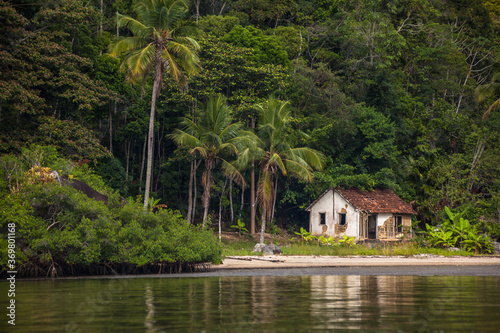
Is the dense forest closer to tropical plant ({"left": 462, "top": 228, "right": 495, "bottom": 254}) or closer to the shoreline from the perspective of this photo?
tropical plant ({"left": 462, "top": 228, "right": 495, "bottom": 254})

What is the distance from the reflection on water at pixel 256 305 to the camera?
32.5 feet

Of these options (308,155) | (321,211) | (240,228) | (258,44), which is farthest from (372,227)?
(258,44)

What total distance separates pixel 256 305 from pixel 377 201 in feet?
90.4

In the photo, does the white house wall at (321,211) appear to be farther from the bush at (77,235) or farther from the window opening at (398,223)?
the bush at (77,235)

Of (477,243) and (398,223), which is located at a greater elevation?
(398,223)

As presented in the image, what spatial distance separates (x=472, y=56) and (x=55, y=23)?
3699 centimetres

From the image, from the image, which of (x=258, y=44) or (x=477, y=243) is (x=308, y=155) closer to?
(x=258, y=44)

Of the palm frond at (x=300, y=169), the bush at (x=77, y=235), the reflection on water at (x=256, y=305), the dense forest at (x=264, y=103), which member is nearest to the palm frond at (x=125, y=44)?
the dense forest at (x=264, y=103)

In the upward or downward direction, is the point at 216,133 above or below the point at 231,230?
above

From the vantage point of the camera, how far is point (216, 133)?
34.6 meters

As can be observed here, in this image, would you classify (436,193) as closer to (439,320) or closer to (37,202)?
(37,202)

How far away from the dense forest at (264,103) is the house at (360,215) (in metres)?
0.91

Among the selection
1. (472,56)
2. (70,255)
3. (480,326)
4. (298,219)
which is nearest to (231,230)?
(298,219)

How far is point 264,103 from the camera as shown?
1513 inches
